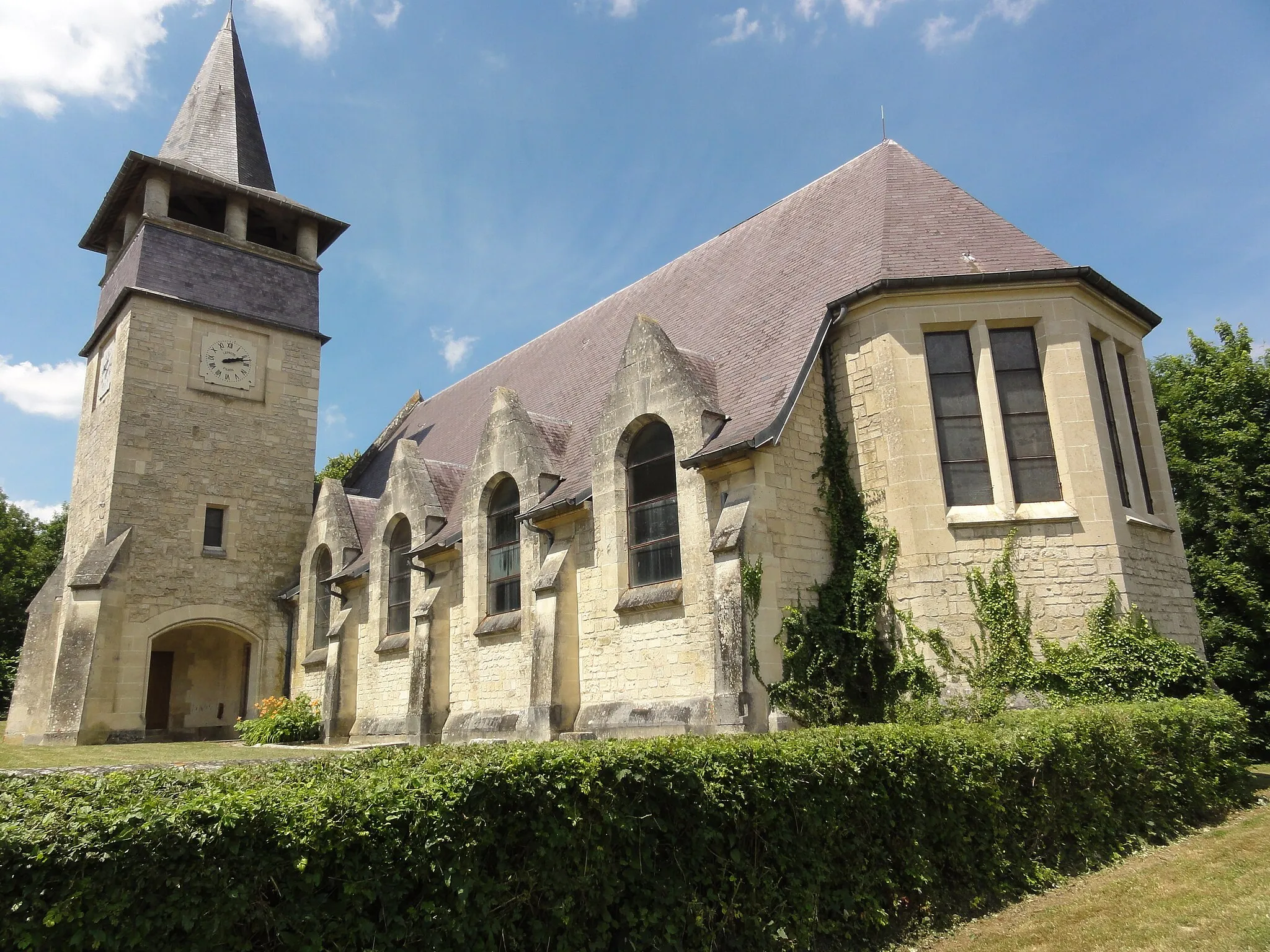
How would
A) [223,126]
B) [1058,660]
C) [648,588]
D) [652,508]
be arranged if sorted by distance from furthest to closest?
1. [223,126]
2. [652,508]
3. [648,588]
4. [1058,660]

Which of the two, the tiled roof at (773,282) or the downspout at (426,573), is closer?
the tiled roof at (773,282)

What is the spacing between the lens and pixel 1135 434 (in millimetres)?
14148

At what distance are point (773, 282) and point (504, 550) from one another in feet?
22.6

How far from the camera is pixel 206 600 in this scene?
2239 centimetres

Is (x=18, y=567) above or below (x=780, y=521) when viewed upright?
above

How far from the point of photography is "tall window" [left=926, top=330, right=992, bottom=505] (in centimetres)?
1253

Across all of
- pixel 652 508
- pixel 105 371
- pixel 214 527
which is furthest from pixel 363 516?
pixel 652 508

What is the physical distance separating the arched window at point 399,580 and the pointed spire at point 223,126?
12.3m

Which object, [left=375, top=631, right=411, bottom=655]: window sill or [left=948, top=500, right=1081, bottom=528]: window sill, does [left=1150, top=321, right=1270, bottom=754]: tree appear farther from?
[left=375, top=631, right=411, bottom=655]: window sill

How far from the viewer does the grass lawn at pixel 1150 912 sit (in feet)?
18.3

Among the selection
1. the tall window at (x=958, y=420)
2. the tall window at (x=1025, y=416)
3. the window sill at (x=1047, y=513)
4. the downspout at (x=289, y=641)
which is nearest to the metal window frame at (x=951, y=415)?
the tall window at (x=958, y=420)

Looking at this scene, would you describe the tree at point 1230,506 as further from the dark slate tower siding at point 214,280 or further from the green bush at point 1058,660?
the dark slate tower siding at point 214,280

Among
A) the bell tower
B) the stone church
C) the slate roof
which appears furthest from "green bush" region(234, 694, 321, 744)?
the slate roof

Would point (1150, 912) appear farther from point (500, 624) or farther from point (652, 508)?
point (500, 624)
